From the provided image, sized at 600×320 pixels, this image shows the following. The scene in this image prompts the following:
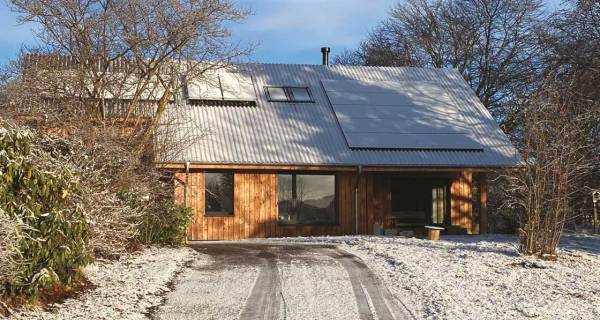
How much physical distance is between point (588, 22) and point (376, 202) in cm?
762

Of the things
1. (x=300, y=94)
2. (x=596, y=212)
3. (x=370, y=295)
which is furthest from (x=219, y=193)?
(x=596, y=212)

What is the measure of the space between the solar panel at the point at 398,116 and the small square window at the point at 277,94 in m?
1.49

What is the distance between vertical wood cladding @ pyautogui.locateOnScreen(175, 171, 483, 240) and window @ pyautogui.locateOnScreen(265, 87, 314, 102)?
3753mm

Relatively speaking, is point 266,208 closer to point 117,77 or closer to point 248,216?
point 248,216

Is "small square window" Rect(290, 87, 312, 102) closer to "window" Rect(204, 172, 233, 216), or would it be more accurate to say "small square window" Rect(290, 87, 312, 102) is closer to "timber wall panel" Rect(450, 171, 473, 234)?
"window" Rect(204, 172, 233, 216)

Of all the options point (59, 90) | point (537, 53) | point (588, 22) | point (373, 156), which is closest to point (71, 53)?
point (59, 90)

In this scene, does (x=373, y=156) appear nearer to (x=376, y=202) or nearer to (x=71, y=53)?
(x=376, y=202)

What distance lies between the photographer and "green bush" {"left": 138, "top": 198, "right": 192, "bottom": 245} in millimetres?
13414

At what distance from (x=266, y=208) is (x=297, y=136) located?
8.24ft

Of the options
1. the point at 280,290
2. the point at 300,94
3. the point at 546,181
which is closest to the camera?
the point at 280,290

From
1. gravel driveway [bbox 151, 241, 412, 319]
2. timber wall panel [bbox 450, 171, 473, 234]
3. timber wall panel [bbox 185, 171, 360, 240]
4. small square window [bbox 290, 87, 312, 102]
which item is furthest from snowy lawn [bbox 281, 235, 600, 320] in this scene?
small square window [bbox 290, 87, 312, 102]

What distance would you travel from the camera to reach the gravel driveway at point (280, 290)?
26.6 ft

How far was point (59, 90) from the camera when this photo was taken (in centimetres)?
1452

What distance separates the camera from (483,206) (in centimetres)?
2094
